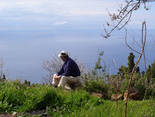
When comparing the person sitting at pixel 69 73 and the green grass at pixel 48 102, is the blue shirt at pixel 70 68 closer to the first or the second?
the person sitting at pixel 69 73

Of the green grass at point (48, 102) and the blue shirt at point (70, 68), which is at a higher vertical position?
the blue shirt at point (70, 68)

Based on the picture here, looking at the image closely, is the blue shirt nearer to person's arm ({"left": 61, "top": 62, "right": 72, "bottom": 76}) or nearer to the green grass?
person's arm ({"left": 61, "top": 62, "right": 72, "bottom": 76})

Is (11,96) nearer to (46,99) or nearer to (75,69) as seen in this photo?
(46,99)

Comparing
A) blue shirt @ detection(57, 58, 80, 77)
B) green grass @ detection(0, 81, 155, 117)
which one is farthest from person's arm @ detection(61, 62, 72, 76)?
green grass @ detection(0, 81, 155, 117)

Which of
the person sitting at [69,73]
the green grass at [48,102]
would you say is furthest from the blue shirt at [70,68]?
the green grass at [48,102]

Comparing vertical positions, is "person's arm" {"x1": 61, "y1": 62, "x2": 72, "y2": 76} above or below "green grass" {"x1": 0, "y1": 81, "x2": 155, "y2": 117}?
above

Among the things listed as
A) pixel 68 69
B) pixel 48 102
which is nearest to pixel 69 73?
pixel 68 69

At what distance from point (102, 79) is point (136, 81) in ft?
3.42

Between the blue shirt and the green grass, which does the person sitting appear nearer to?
the blue shirt

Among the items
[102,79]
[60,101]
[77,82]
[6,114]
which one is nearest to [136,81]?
[102,79]

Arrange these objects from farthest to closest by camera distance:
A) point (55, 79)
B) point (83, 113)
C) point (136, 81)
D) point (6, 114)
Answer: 1. point (55, 79)
2. point (136, 81)
3. point (6, 114)
4. point (83, 113)

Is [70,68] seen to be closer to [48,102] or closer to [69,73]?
[69,73]

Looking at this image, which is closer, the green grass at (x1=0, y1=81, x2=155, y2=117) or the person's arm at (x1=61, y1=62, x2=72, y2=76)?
the green grass at (x1=0, y1=81, x2=155, y2=117)

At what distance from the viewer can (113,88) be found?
9.20 meters
